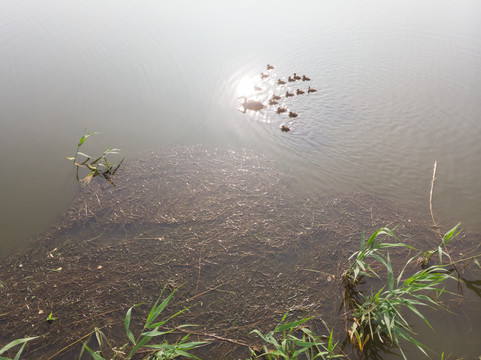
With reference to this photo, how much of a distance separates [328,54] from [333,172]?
3882 millimetres

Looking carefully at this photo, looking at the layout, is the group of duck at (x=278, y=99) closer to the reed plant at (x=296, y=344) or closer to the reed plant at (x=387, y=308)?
the reed plant at (x=387, y=308)

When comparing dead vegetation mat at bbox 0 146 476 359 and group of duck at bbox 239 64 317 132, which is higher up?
group of duck at bbox 239 64 317 132

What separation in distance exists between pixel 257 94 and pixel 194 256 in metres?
3.61

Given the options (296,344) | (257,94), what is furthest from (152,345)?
(257,94)

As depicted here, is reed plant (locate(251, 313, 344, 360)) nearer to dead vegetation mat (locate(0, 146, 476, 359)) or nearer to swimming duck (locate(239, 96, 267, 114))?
dead vegetation mat (locate(0, 146, 476, 359))

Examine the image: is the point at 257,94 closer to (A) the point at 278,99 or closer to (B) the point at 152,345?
(A) the point at 278,99

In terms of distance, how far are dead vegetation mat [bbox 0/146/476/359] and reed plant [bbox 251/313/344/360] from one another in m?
0.16

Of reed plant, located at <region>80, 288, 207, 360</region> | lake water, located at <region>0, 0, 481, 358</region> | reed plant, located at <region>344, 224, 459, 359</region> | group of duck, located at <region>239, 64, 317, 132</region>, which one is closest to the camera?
reed plant, located at <region>80, 288, 207, 360</region>

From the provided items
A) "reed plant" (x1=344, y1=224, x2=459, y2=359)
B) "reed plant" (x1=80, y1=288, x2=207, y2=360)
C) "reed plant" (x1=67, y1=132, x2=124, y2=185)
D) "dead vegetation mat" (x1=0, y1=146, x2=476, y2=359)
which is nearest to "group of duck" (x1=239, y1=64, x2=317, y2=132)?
"dead vegetation mat" (x1=0, y1=146, x2=476, y2=359)

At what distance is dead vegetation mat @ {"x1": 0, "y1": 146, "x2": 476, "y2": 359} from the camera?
9.16ft

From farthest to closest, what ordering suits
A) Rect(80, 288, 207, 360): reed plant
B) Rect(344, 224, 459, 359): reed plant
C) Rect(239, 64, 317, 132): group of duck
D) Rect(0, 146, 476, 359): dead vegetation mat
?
Rect(239, 64, 317, 132): group of duck < Rect(0, 146, 476, 359): dead vegetation mat < Rect(344, 224, 459, 359): reed plant < Rect(80, 288, 207, 360): reed plant

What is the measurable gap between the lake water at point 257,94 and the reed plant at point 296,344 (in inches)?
76.3

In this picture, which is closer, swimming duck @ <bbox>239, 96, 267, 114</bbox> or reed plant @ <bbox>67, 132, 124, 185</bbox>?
reed plant @ <bbox>67, 132, 124, 185</bbox>

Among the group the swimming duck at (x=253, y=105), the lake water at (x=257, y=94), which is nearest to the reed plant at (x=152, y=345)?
the lake water at (x=257, y=94)
